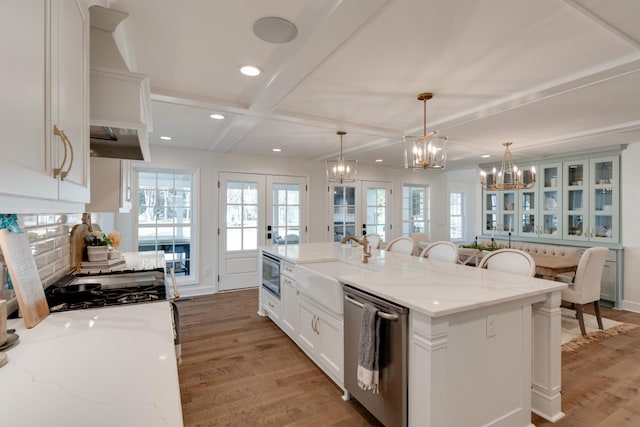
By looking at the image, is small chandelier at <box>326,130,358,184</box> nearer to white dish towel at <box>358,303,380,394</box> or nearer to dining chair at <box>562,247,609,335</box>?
white dish towel at <box>358,303,380,394</box>

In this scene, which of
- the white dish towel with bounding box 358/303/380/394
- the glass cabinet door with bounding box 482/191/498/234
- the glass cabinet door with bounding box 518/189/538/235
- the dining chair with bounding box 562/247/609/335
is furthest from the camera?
the glass cabinet door with bounding box 482/191/498/234

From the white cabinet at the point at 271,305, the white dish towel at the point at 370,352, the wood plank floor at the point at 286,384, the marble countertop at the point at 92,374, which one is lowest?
the wood plank floor at the point at 286,384

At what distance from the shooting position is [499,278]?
220 cm

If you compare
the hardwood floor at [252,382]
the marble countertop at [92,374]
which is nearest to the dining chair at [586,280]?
the hardwood floor at [252,382]

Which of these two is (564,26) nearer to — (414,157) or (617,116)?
(414,157)

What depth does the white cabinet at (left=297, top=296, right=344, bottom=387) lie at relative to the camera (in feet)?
7.51

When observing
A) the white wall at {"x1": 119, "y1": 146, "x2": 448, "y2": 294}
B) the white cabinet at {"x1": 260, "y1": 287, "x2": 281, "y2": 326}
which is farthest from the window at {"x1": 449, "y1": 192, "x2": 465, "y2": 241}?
the white cabinet at {"x1": 260, "y1": 287, "x2": 281, "y2": 326}

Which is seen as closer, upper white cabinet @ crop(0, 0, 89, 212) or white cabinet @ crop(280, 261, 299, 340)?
upper white cabinet @ crop(0, 0, 89, 212)

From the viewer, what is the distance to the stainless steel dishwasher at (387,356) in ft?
5.47

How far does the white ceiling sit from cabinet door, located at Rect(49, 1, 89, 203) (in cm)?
68

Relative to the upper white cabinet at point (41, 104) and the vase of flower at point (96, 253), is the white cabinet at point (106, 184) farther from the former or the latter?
the upper white cabinet at point (41, 104)

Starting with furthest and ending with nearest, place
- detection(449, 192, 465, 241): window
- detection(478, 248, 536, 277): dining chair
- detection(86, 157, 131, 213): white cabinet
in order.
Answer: detection(449, 192, 465, 241): window
detection(478, 248, 536, 277): dining chair
detection(86, 157, 131, 213): white cabinet

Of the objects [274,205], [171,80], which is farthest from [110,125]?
[274,205]

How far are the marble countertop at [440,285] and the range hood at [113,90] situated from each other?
1.57 metres
